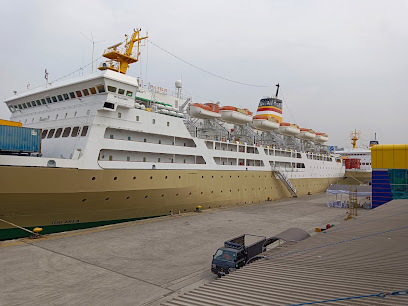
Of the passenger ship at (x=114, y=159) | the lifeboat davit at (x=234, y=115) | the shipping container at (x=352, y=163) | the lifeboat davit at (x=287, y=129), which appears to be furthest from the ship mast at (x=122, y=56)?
the shipping container at (x=352, y=163)

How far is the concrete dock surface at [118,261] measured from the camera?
8617mm

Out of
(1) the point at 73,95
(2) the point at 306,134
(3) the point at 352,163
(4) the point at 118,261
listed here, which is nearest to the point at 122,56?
(1) the point at 73,95

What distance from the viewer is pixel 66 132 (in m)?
19.0

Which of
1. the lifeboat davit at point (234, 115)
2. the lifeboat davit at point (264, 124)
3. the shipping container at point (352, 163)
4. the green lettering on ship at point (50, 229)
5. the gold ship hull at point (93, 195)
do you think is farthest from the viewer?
the shipping container at point (352, 163)

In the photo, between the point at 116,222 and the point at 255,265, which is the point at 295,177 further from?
the point at 255,265

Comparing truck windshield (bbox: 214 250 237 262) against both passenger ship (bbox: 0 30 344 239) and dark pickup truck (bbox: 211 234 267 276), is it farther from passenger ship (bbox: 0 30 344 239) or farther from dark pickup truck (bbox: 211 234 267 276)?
passenger ship (bbox: 0 30 344 239)

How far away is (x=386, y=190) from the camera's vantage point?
24484 millimetres

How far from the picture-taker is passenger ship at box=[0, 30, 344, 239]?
14352 mm

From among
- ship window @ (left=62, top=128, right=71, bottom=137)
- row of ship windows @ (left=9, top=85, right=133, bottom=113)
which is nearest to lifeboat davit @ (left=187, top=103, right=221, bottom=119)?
row of ship windows @ (left=9, top=85, right=133, bottom=113)

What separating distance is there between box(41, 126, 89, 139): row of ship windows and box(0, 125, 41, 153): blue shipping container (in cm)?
254

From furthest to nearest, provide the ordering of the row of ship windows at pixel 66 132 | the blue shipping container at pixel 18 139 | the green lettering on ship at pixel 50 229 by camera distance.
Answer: the row of ship windows at pixel 66 132, the blue shipping container at pixel 18 139, the green lettering on ship at pixel 50 229

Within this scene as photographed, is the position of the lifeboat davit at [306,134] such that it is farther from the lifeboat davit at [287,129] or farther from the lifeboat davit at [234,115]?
the lifeboat davit at [234,115]

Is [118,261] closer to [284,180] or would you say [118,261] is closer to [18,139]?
[18,139]

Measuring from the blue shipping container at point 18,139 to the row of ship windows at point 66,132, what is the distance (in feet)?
8.35
